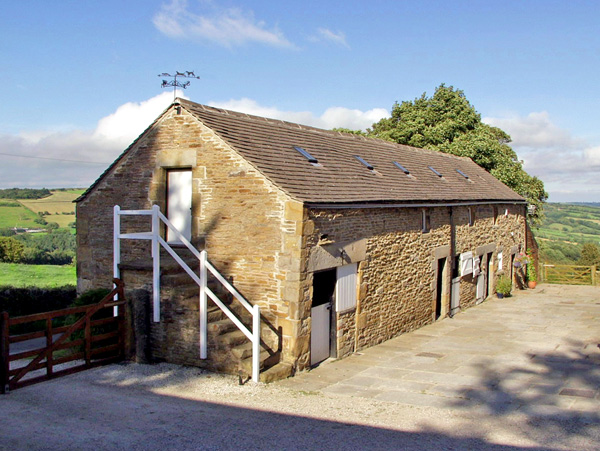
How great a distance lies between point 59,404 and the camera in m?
7.64

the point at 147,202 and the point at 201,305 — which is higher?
the point at 147,202

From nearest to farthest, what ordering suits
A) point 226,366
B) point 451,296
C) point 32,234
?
point 226,366, point 451,296, point 32,234

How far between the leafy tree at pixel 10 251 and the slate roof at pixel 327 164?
28.3 m

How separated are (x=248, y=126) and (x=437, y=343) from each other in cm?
707

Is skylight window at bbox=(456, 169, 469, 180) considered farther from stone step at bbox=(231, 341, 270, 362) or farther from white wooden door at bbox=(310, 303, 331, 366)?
stone step at bbox=(231, 341, 270, 362)

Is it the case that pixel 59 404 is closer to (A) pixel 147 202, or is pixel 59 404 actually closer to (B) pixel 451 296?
(A) pixel 147 202

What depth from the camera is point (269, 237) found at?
10.0 meters

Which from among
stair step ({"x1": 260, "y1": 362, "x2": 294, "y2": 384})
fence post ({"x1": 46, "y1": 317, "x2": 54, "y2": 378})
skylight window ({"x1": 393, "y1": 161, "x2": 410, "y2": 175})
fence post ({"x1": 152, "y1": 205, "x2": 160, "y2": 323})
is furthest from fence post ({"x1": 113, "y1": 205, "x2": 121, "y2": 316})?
skylight window ({"x1": 393, "y1": 161, "x2": 410, "y2": 175})

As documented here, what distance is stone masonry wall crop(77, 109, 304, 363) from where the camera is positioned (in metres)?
9.76

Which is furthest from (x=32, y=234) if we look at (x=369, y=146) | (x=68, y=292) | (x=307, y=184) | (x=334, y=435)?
(x=334, y=435)

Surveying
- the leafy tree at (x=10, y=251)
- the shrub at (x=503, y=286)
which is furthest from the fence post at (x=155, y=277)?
the leafy tree at (x=10, y=251)

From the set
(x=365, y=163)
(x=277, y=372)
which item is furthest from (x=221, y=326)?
(x=365, y=163)

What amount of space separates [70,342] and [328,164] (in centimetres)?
686

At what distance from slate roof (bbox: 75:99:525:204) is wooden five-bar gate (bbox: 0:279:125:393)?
12.5ft
